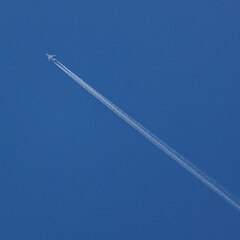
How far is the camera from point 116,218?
212 cm

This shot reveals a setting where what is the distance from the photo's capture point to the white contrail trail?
2.01 m

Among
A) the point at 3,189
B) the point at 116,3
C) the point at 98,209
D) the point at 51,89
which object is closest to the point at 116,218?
the point at 98,209

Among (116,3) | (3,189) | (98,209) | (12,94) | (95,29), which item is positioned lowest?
(3,189)

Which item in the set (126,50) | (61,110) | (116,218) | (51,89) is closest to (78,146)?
(61,110)

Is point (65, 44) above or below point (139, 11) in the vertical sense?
below

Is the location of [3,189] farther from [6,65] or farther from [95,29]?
[95,29]

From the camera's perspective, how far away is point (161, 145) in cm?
203

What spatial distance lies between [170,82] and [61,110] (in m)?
0.71

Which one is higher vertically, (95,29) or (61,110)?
(95,29)

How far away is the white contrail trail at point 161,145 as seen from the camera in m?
2.01

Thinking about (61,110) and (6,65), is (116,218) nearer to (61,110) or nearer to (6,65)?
(61,110)

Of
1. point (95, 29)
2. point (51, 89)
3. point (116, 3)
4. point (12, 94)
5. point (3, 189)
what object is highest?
point (116, 3)

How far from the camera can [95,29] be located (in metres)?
2.04

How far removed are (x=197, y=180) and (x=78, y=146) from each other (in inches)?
30.6
